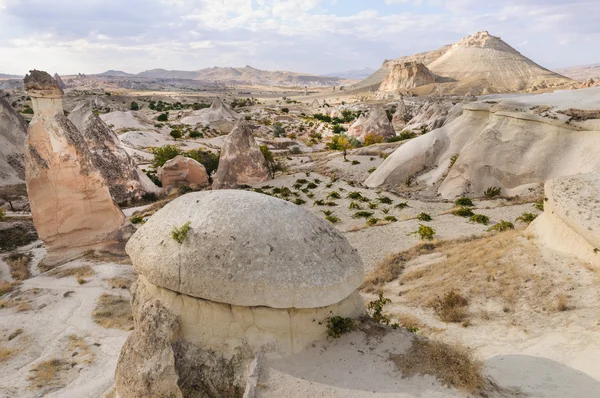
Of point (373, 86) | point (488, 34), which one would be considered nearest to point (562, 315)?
point (373, 86)

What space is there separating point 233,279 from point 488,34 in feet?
602

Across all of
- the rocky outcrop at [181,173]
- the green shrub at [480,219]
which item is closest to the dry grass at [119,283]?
the green shrub at [480,219]

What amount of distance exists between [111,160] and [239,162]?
31.7 ft

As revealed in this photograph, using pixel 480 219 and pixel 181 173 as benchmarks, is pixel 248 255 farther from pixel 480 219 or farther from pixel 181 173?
pixel 181 173

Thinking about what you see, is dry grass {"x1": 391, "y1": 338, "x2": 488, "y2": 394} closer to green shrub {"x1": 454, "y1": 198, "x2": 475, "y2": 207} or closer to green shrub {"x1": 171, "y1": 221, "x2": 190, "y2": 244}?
green shrub {"x1": 171, "y1": 221, "x2": 190, "y2": 244}

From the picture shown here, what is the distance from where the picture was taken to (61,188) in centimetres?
1861

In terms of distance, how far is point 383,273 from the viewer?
16234 mm

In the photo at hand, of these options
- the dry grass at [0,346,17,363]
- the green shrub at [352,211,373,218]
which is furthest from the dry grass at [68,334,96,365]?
the green shrub at [352,211,373,218]

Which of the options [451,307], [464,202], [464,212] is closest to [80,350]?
[451,307]

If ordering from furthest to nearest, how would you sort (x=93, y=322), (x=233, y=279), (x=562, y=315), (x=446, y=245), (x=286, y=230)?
(x=446, y=245), (x=93, y=322), (x=562, y=315), (x=286, y=230), (x=233, y=279)

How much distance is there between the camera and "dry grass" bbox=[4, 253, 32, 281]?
59.4 feet

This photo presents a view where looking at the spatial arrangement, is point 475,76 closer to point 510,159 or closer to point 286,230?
point 510,159

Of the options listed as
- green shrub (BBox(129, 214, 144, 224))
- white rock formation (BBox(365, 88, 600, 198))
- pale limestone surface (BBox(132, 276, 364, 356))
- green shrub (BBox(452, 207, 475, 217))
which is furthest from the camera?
green shrub (BBox(129, 214, 144, 224))

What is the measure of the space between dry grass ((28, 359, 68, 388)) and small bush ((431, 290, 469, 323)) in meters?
11.0
